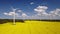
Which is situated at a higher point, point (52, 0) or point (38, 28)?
point (52, 0)

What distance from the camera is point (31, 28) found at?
270 cm

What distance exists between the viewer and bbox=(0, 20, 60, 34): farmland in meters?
2.67

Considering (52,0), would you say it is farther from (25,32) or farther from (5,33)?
(5,33)

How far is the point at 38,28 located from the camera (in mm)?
2693

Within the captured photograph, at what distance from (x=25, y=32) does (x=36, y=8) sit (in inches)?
20.7

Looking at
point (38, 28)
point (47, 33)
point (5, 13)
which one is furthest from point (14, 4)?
point (47, 33)

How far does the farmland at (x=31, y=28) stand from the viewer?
267 cm

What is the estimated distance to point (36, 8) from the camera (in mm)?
2686

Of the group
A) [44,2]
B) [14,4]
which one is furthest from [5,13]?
[44,2]

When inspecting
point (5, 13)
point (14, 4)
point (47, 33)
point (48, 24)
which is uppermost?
point (14, 4)

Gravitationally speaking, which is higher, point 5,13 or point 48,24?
point 5,13

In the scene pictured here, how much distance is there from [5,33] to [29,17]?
22.5 inches

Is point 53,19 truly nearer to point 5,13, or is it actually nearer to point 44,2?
point 44,2

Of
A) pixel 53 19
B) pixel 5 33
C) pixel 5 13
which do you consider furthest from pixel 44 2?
pixel 5 33
